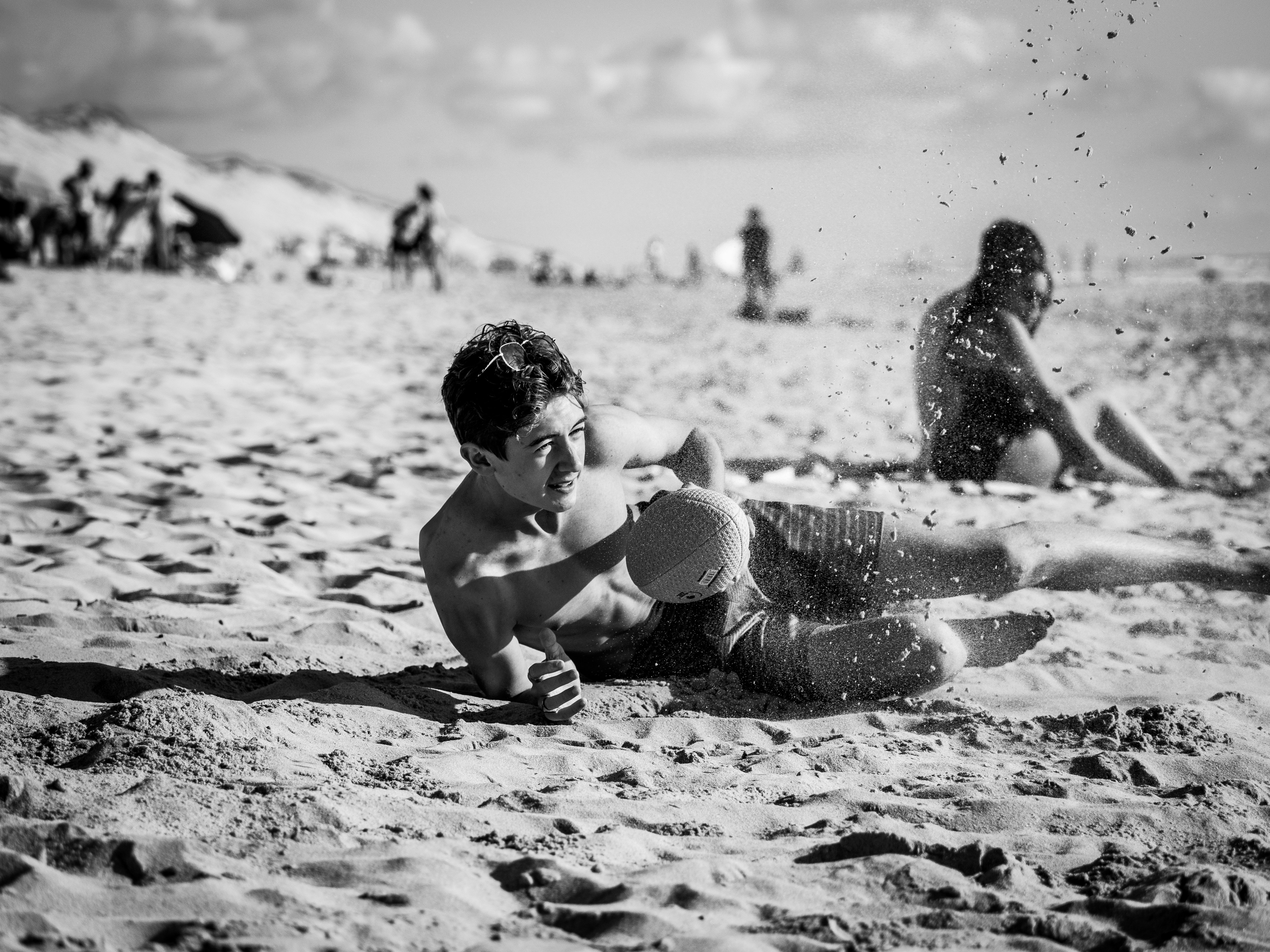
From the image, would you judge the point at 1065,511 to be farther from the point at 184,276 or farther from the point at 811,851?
the point at 184,276

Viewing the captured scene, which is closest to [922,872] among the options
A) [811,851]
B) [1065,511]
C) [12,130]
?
[811,851]

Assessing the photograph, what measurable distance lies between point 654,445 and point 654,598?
0.46m

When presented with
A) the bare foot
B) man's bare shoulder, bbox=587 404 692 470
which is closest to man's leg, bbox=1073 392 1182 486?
the bare foot

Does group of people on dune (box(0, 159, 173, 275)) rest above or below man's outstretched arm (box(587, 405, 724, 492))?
above

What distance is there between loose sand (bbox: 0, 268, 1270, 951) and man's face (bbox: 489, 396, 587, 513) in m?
0.69

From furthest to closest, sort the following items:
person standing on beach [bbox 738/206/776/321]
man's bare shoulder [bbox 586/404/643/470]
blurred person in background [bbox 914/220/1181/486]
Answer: person standing on beach [bbox 738/206/776/321] < blurred person in background [bbox 914/220/1181/486] < man's bare shoulder [bbox 586/404/643/470]

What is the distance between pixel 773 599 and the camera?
376 cm

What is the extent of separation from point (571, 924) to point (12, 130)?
78.9 metres

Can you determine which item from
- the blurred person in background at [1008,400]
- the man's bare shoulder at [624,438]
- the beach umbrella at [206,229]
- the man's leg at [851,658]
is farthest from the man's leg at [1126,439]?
the beach umbrella at [206,229]

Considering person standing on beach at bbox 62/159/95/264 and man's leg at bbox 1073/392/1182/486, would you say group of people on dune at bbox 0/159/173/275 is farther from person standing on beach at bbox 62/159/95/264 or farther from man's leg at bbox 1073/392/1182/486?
man's leg at bbox 1073/392/1182/486

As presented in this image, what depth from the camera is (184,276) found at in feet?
75.3

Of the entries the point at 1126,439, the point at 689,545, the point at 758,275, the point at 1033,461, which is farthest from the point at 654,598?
the point at 758,275

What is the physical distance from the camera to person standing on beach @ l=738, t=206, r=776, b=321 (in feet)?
59.9

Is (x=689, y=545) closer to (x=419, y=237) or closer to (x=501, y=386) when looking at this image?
(x=501, y=386)
